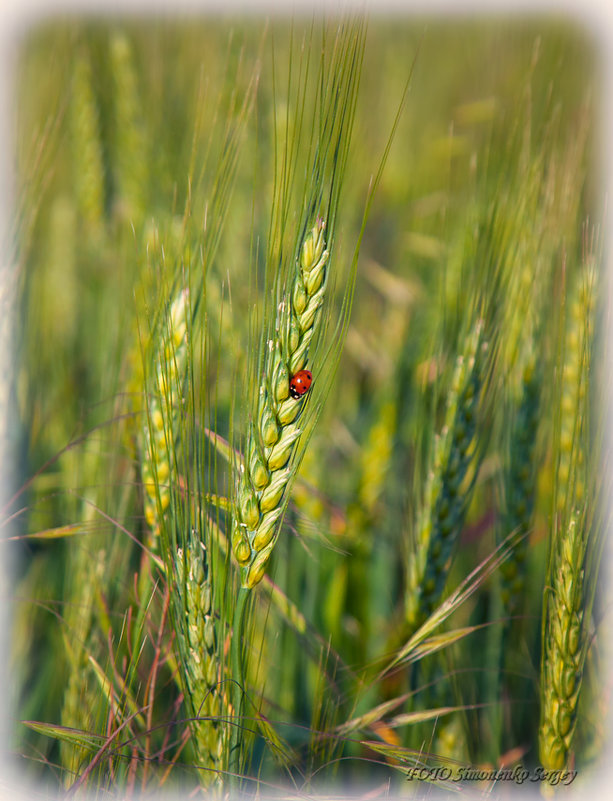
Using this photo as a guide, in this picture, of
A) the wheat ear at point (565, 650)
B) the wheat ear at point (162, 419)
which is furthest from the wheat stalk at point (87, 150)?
the wheat ear at point (565, 650)

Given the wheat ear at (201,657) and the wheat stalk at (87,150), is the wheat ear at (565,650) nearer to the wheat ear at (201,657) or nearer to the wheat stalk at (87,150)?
the wheat ear at (201,657)

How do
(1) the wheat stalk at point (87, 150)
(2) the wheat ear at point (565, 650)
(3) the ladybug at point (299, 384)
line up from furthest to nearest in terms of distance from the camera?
(1) the wheat stalk at point (87, 150) → (2) the wheat ear at point (565, 650) → (3) the ladybug at point (299, 384)

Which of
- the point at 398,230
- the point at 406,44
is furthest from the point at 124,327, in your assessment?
the point at 406,44

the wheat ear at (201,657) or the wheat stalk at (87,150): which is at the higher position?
the wheat stalk at (87,150)

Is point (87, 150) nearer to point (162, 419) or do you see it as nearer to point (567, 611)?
point (162, 419)

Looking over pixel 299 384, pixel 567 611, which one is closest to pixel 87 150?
pixel 299 384

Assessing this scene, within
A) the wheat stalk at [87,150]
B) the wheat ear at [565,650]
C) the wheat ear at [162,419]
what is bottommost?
the wheat ear at [565,650]

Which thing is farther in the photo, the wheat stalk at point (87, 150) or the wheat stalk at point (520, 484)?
the wheat stalk at point (87, 150)

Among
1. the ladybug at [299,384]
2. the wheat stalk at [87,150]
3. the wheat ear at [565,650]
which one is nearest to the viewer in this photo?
the ladybug at [299,384]

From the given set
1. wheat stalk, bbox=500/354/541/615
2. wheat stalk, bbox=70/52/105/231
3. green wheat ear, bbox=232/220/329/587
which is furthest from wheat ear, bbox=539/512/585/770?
wheat stalk, bbox=70/52/105/231
